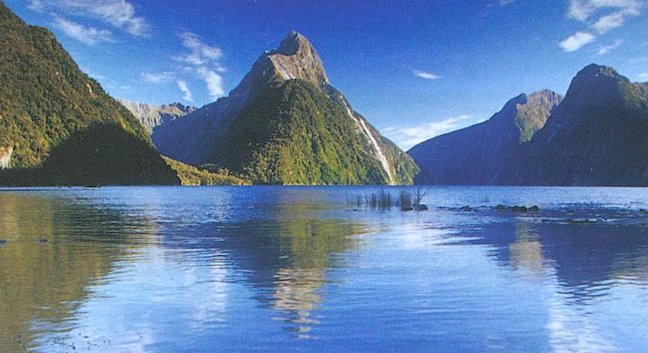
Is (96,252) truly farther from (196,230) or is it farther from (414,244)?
(414,244)

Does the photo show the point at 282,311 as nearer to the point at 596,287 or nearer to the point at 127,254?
the point at 596,287

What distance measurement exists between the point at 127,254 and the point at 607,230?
42.9m

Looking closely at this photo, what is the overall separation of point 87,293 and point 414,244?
2417 cm

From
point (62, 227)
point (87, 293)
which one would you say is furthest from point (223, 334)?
point (62, 227)

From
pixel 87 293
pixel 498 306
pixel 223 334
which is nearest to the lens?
pixel 223 334

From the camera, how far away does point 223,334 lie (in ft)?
50.3

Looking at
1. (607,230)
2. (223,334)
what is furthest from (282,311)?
(607,230)

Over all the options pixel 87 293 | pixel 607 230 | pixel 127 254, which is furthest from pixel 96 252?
pixel 607 230

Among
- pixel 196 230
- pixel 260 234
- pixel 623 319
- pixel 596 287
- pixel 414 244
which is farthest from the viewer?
pixel 196 230

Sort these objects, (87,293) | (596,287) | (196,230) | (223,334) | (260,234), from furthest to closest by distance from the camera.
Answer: (196,230)
(260,234)
(596,287)
(87,293)
(223,334)

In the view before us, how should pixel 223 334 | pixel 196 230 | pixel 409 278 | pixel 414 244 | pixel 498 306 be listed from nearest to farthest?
pixel 223 334
pixel 498 306
pixel 409 278
pixel 414 244
pixel 196 230

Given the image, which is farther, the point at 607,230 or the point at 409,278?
the point at 607,230

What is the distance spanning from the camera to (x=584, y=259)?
103 ft

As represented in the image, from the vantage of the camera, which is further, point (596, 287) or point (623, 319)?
point (596, 287)
